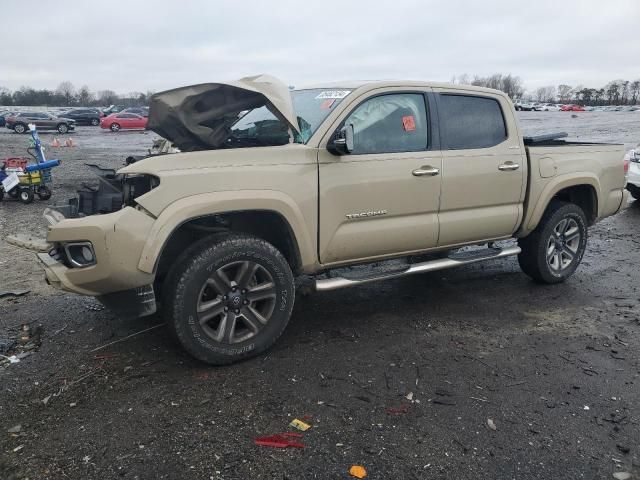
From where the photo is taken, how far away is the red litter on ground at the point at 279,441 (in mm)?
2863

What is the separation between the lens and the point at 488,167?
481 centimetres

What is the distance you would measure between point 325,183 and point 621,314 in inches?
121

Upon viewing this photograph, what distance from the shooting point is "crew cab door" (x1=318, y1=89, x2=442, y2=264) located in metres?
4.02

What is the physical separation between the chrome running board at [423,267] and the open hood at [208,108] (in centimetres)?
123

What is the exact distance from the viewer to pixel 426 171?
4.41 m

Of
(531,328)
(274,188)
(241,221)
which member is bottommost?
(531,328)

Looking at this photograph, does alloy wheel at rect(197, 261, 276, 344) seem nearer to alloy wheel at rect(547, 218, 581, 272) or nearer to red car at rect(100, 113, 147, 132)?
alloy wheel at rect(547, 218, 581, 272)

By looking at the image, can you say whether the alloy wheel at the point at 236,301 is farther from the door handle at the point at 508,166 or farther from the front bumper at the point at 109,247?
the door handle at the point at 508,166

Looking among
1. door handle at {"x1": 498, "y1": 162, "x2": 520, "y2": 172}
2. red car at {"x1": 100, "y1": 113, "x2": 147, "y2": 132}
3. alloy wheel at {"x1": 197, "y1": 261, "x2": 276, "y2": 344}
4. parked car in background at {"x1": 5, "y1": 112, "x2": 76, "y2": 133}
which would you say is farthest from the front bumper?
parked car in background at {"x1": 5, "y1": 112, "x2": 76, "y2": 133}

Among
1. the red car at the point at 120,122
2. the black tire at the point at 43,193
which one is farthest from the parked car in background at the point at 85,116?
the black tire at the point at 43,193

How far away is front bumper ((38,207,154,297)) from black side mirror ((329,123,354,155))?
1.42 m

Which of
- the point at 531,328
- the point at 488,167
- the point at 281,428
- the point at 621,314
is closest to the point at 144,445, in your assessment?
the point at 281,428

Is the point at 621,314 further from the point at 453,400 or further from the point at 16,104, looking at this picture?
the point at 16,104

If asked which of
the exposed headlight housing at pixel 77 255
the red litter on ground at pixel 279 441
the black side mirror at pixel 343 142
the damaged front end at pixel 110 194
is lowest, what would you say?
the red litter on ground at pixel 279 441
